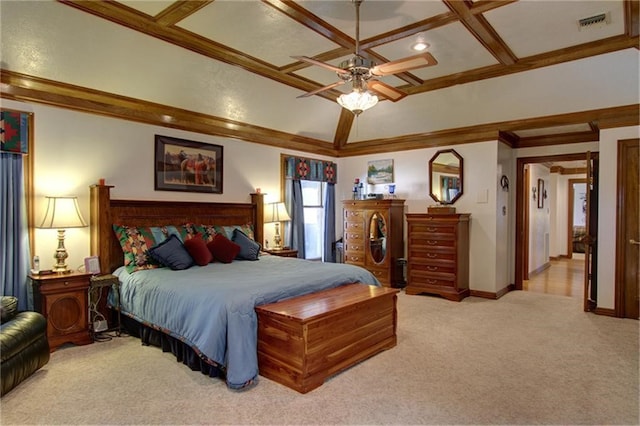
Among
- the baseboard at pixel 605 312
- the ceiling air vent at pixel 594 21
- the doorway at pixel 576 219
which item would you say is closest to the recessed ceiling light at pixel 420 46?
the ceiling air vent at pixel 594 21

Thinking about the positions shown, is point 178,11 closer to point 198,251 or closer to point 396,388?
point 198,251

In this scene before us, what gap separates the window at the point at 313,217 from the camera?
276 inches

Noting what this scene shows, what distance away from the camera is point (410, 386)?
9.41 feet

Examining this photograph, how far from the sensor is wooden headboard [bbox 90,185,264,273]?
409cm

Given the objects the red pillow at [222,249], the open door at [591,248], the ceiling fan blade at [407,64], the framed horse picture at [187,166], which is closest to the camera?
the ceiling fan blade at [407,64]

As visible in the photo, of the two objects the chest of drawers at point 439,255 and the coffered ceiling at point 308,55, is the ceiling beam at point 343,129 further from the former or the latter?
the chest of drawers at point 439,255

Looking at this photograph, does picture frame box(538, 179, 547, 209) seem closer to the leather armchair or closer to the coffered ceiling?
the coffered ceiling

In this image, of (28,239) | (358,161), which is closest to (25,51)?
(28,239)

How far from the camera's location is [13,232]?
354 cm

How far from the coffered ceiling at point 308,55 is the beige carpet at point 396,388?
2675 mm

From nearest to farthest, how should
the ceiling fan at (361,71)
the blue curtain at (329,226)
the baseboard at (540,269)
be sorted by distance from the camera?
the ceiling fan at (361,71) → the blue curtain at (329,226) → the baseboard at (540,269)

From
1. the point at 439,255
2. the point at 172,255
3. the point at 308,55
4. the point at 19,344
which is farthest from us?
the point at 439,255

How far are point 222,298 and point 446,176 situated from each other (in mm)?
4491

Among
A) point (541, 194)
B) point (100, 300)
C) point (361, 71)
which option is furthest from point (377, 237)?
point (541, 194)
